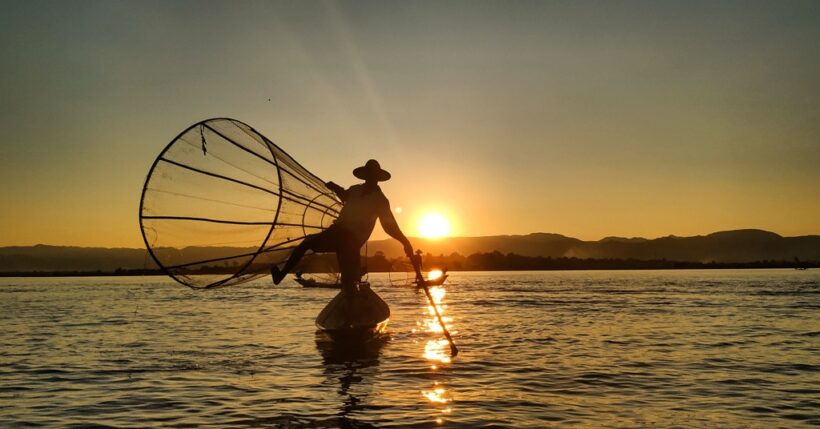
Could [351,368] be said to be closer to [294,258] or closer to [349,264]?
[294,258]

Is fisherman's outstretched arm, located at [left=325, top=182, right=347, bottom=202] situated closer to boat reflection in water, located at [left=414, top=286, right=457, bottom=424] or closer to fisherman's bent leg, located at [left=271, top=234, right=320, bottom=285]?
fisherman's bent leg, located at [left=271, top=234, right=320, bottom=285]

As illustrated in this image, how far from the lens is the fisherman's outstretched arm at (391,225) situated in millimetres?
18156

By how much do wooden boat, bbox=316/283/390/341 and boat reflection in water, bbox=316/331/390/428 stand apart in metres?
0.28

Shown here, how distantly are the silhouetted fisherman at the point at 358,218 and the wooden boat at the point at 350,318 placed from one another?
0.84 m

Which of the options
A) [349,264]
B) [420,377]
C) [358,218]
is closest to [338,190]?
[358,218]

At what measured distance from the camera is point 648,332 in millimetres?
25203

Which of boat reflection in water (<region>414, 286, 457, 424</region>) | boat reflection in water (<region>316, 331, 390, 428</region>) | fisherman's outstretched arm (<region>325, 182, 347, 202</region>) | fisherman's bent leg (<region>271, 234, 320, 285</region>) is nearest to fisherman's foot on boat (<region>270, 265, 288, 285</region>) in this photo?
fisherman's bent leg (<region>271, 234, 320, 285</region>)

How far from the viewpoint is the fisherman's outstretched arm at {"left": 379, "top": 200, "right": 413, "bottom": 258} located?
18156 millimetres

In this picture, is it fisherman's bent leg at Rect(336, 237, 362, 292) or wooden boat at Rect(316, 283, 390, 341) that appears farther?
wooden boat at Rect(316, 283, 390, 341)

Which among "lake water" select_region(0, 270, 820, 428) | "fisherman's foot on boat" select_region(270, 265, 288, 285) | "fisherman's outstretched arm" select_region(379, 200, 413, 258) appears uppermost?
"fisherman's outstretched arm" select_region(379, 200, 413, 258)

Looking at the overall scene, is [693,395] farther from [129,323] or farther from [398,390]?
[129,323]

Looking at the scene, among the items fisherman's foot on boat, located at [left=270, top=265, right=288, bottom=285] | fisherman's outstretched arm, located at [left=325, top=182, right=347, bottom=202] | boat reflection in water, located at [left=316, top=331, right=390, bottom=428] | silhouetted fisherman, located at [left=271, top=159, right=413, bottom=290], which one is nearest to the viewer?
boat reflection in water, located at [left=316, top=331, right=390, bottom=428]

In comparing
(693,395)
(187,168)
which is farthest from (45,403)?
(693,395)

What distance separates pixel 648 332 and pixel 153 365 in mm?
18055
